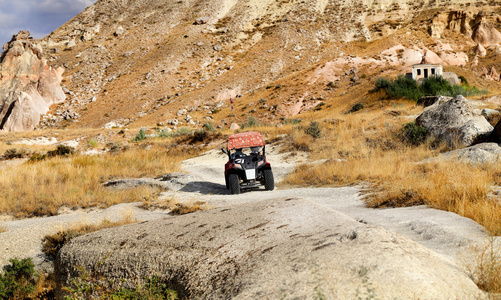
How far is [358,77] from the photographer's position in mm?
39531

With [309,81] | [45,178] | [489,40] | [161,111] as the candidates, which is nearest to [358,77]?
[309,81]

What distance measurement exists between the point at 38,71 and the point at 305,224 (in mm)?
51716

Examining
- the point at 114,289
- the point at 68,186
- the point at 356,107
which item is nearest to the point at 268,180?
the point at 68,186

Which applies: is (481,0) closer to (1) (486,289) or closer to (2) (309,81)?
(2) (309,81)

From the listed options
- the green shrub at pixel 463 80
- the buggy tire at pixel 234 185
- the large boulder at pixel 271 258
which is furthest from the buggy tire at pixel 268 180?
the green shrub at pixel 463 80

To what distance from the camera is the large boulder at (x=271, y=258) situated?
2412mm

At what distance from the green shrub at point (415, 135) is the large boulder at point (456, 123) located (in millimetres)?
305

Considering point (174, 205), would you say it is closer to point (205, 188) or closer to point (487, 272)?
point (205, 188)

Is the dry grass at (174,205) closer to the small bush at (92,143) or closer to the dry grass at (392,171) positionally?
the dry grass at (392,171)

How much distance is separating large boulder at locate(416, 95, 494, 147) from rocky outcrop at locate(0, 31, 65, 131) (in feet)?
138

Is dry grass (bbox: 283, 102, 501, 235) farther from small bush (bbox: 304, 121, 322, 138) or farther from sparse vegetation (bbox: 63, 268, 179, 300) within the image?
sparse vegetation (bbox: 63, 268, 179, 300)

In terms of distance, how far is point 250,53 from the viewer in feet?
177

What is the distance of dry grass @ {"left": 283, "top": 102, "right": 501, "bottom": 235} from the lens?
536 cm

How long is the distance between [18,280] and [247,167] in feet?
20.3
